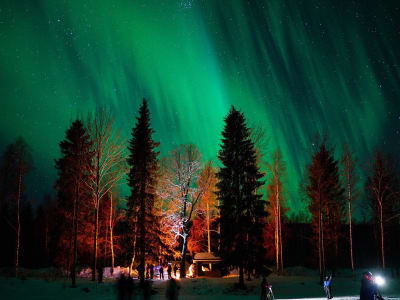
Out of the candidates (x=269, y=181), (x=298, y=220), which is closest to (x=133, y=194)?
(x=269, y=181)

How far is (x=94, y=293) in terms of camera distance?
25391mm

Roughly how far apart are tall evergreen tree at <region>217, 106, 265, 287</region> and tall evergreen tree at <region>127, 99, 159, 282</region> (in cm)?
668

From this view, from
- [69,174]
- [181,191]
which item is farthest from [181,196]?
[69,174]

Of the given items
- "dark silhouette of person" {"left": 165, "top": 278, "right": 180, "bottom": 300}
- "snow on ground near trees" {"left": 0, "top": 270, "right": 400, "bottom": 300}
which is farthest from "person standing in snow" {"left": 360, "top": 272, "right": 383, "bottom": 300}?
"snow on ground near trees" {"left": 0, "top": 270, "right": 400, "bottom": 300}

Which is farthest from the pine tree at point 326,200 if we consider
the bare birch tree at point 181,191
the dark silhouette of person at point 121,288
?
the dark silhouette of person at point 121,288

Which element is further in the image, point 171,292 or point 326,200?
point 326,200

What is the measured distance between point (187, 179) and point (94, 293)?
17.3 meters

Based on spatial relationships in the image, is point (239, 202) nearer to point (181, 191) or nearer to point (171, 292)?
point (181, 191)

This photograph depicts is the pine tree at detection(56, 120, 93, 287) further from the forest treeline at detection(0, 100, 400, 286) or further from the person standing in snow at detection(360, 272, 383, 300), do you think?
the person standing in snow at detection(360, 272, 383, 300)

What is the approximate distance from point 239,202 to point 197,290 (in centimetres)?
866

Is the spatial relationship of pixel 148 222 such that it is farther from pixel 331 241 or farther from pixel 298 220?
pixel 298 220

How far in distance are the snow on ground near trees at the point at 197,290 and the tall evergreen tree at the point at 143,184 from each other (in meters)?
4.99

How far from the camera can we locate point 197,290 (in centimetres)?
2953

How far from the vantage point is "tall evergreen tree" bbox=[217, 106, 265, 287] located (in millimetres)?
32250
